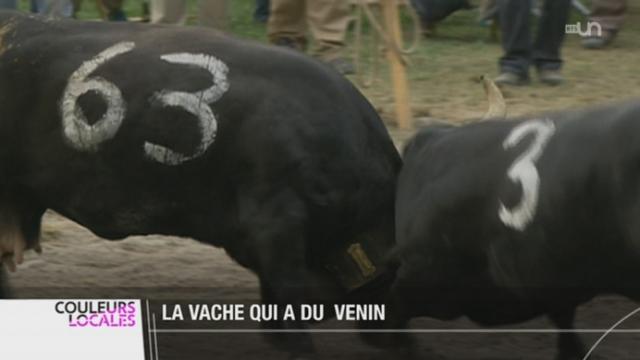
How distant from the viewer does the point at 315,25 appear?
7184mm

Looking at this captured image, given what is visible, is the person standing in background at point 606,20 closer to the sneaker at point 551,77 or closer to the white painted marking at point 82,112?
the sneaker at point 551,77

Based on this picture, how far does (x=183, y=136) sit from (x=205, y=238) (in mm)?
249

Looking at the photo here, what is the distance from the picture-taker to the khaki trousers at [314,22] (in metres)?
7.19

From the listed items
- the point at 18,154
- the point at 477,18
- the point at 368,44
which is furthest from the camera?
the point at 477,18

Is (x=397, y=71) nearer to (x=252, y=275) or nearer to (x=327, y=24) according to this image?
(x=327, y=24)

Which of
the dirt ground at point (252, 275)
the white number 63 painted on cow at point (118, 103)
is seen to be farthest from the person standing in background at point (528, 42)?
the white number 63 painted on cow at point (118, 103)

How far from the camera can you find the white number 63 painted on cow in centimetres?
362

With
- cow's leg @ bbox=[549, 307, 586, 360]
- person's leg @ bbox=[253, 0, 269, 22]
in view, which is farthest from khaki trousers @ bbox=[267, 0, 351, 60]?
cow's leg @ bbox=[549, 307, 586, 360]

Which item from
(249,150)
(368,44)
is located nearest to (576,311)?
(249,150)

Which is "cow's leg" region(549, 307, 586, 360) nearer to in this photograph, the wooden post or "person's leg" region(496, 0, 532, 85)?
the wooden post

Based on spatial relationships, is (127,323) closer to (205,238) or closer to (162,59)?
(205,238)

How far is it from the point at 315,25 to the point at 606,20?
89.2 inches

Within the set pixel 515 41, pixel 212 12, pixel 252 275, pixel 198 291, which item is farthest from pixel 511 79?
pixel 252 275

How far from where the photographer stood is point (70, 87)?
3.74 metres
